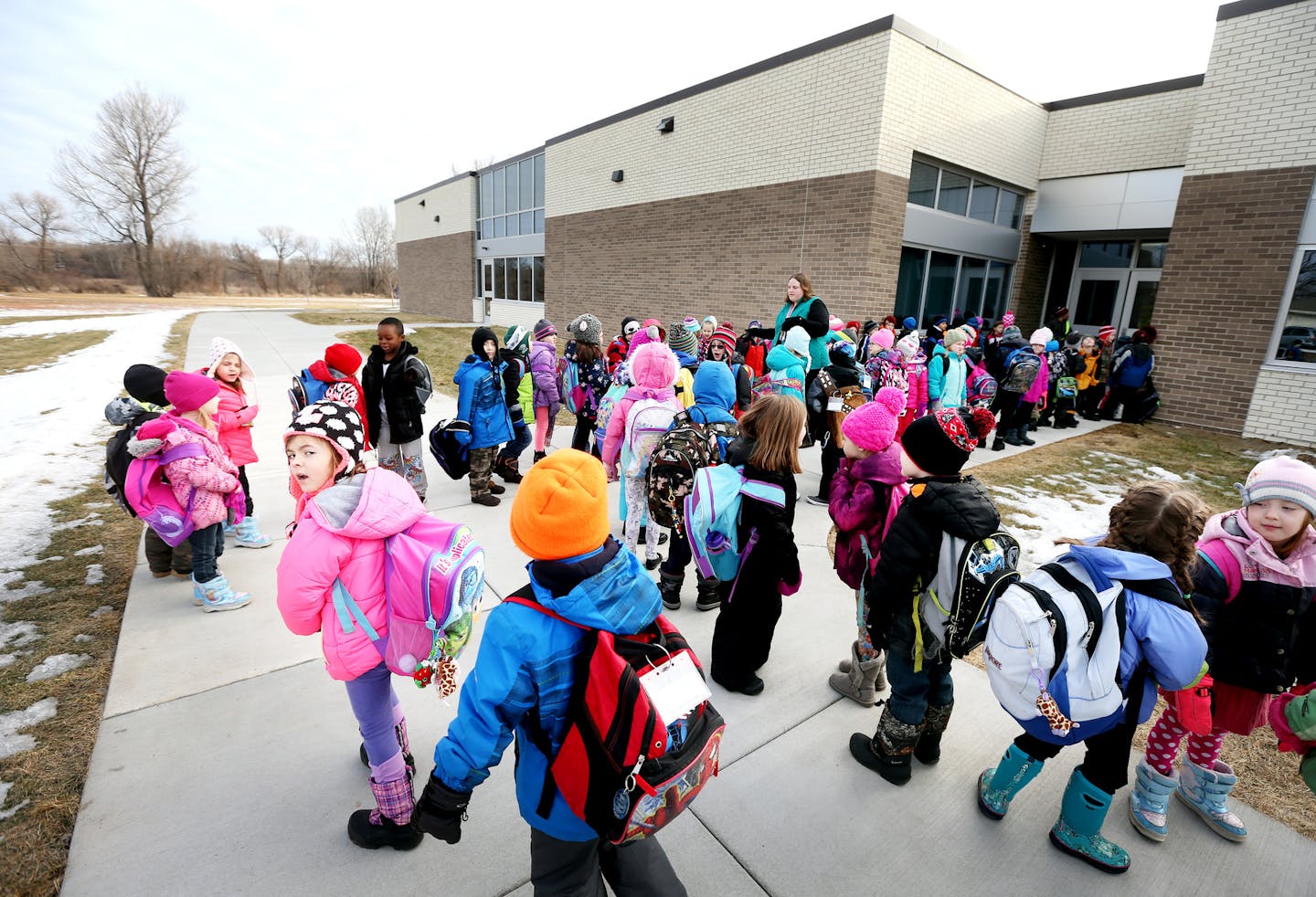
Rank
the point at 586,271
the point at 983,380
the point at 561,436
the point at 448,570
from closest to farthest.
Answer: the point at 448,570 → the point at 983,380 → the point at 561,436 → the point at 586,271

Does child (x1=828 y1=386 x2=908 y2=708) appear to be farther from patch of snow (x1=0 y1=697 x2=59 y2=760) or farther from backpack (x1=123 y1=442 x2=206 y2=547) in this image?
patch of snow (x1=0 y1=697 x2=59 y2=760)

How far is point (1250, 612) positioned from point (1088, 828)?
0.98m

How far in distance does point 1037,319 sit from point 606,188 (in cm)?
1241

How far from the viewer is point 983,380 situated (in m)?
7.70

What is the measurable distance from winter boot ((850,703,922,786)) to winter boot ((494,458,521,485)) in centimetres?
429

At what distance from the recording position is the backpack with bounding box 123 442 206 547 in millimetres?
3338

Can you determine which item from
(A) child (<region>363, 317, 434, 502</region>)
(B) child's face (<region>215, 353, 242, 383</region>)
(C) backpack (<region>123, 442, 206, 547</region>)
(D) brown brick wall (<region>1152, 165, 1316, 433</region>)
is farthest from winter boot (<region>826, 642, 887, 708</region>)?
(D) brown brick wall (<region>1152, 165, 1316, 433</region>)

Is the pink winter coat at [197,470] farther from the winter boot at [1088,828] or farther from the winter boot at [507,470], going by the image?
the winter boot at [1088,828]

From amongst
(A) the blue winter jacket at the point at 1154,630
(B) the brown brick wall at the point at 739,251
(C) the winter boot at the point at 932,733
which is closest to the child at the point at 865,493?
(C) the winter boot at the point at 932,733

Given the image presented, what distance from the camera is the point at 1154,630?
1843 mm

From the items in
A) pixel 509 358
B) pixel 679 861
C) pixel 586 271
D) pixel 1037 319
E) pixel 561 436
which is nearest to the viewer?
pixel 679 861

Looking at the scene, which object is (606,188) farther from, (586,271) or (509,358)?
(509,358)

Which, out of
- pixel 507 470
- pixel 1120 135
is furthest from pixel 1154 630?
pixel 1120 135

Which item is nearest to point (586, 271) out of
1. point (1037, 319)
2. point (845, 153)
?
point (845, 153)
